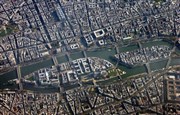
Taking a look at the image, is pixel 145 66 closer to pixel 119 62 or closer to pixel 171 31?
pixel 119 62

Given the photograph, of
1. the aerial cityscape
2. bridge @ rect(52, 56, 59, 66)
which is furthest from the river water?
bridge @ rect(52, 56, 59, 66)

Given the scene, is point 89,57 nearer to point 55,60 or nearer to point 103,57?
point 103,57

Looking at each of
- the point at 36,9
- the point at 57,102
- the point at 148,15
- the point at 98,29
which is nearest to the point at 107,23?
the point at 98,29

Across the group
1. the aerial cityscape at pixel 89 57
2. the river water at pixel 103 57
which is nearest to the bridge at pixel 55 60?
the aerial cityscape at pixel 89 57

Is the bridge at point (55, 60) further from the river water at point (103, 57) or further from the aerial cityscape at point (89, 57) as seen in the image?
the river water at point (103, 57)

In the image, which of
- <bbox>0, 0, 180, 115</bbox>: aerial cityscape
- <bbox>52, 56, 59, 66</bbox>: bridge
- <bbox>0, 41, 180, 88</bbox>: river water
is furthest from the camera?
<bbox>52, 56, 59, 66</bbox>: bridge

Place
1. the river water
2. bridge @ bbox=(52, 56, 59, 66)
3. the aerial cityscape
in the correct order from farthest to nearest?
bridge @ bbox=(52, 56, 59, 66) → the river water → the aerial cityscape

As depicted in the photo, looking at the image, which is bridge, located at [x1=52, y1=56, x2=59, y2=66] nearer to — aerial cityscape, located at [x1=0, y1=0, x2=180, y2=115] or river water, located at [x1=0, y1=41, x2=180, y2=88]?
aerial cityscape, located at [x1=0, y1=0, x2=180, y2=115]

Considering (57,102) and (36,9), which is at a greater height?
(36,9)
